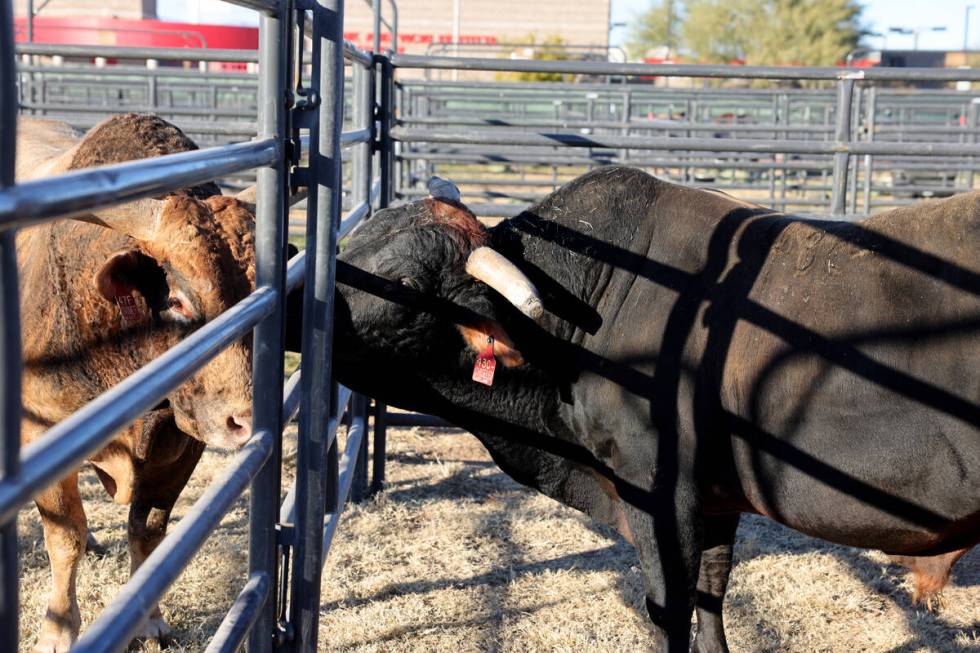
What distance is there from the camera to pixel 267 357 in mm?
1999

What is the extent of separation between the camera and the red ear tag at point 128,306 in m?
2.96

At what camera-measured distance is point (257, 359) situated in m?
1.99

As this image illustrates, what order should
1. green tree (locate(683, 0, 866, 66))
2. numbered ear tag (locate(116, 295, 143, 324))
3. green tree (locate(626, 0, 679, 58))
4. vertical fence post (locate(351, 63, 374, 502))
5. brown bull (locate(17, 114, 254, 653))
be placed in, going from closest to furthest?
brown bull (locate(17, 114, 254, 653)), numbered ear tag (locate(116, 295, 143, 324)), vertical fence post (locate(351, 63, 374, 502)), green tree (locate(683, 0, 866, 66)), green tree (locate(626, 0, 679, 58))

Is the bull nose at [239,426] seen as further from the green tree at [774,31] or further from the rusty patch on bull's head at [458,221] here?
the green tree at [774,31]

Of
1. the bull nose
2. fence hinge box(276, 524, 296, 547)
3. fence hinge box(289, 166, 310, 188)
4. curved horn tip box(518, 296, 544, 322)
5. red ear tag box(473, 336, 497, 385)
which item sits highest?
fence hinge box(289, 166, 310, 188)

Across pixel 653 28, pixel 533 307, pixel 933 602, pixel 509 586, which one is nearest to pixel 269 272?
pixel 533 307

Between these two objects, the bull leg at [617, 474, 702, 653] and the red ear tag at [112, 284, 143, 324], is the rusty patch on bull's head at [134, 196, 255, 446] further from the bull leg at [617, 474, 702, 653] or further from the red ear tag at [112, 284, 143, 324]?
the bull leg at [617, 474, 702, 653]

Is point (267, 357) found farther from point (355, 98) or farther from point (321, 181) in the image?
point (355, 98)

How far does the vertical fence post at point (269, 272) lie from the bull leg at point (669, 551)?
1.27 m

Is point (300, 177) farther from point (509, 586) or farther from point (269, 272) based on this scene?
point (509, 586)

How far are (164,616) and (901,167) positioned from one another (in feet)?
41.8

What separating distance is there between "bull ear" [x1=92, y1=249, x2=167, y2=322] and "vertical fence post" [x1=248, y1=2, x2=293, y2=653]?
3.42 ft

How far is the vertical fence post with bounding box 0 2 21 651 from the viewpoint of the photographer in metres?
0.85

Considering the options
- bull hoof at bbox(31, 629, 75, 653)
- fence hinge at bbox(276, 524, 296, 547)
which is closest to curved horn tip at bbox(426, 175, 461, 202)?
fence hinge at bbox(276, 524, 296, 547)
